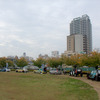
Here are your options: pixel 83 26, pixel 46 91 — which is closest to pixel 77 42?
pixel 83 26

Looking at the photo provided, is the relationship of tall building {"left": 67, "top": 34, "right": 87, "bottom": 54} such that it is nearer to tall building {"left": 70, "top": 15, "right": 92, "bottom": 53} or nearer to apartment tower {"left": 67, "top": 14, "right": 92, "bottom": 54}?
tall building {"left": 70, "top": 15, "right": 92, "bottom": 53}

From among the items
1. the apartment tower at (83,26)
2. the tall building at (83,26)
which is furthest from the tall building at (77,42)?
the apartment tower at (83,26)

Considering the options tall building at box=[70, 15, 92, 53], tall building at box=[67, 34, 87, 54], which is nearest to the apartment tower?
tall building at box=[70, 15, 92, 53]

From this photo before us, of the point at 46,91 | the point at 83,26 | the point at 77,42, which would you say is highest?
the point at 83,26

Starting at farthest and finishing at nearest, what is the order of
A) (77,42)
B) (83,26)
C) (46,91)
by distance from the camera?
(83,26) < (77,42) < (46,91)

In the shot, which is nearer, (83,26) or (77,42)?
(77,42)

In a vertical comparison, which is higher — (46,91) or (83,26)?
(83,26)

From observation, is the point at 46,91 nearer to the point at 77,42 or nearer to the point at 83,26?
the point at 77,42

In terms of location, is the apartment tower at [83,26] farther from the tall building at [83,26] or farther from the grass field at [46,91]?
the grass field at [46,91]

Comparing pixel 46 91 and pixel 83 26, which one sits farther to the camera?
pixel 83 26

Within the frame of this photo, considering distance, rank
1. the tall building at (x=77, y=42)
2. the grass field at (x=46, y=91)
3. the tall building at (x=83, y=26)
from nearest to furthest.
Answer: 1. the grass field at (x=46, y=91)
2. the tall building at (x=77, y=42)
3. the tall building at (x=83, y=26)

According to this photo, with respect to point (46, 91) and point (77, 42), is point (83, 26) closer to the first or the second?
point (77, 42)

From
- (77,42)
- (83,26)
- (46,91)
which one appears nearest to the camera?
(46,91)

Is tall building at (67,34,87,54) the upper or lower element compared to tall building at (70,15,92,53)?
lower
